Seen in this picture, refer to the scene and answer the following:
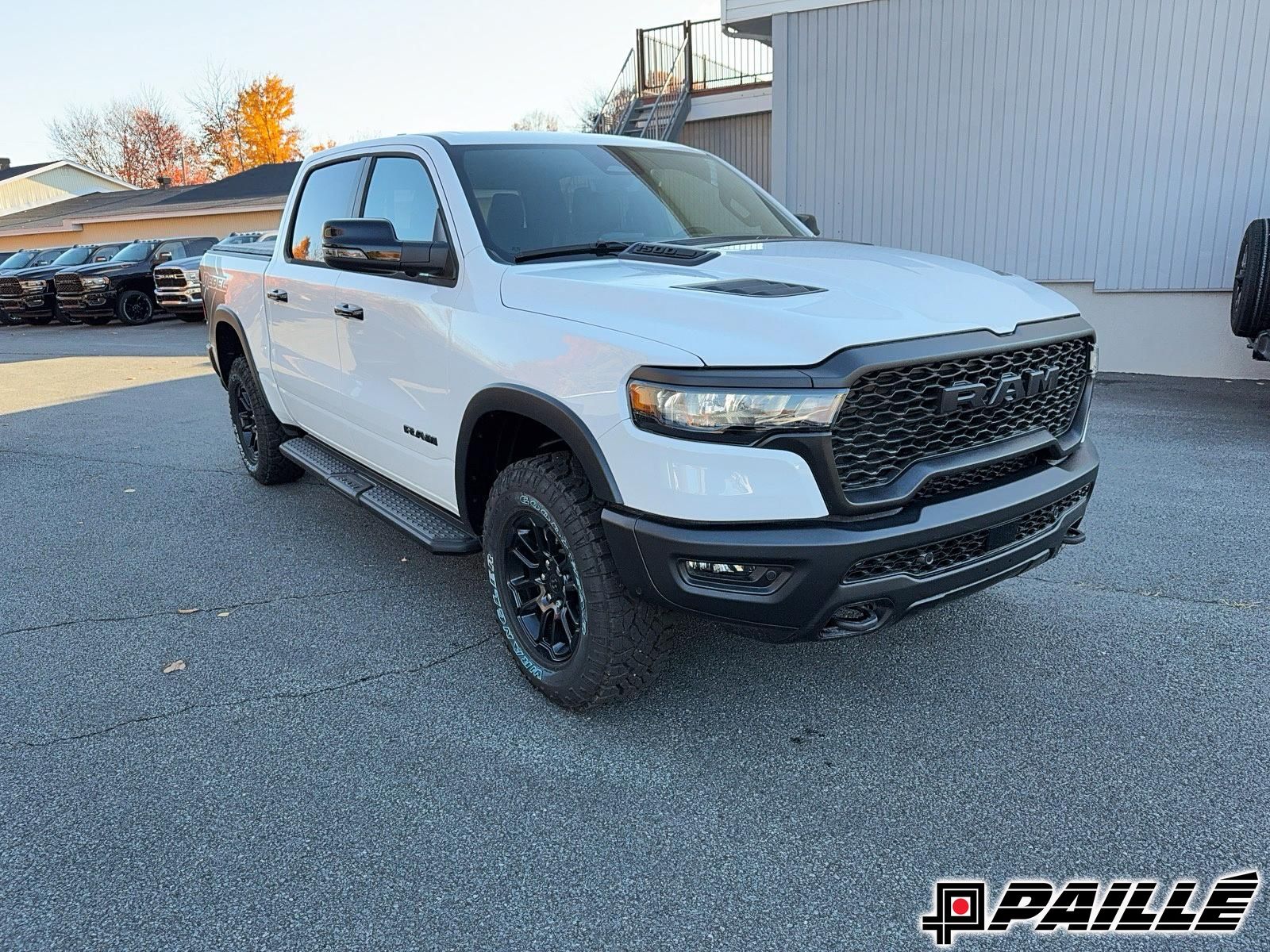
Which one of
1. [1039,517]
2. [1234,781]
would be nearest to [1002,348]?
[1039,517]

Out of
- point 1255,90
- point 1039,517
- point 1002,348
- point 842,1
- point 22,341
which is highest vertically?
Answer: point 842,1

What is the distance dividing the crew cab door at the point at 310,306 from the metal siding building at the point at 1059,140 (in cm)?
837

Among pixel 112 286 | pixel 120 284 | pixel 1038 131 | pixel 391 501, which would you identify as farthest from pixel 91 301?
pixel 391 501

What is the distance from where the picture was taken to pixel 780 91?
12.0m

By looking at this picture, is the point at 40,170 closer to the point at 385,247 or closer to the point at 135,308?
the point at 135,308

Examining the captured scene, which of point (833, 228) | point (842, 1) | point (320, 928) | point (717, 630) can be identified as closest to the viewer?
point (320, 928)

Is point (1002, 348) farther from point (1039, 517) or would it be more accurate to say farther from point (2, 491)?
point (2, 491)

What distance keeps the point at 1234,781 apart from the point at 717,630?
1.83m

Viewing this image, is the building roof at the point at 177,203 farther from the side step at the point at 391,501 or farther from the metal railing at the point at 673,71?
the side step at the point at 391,501

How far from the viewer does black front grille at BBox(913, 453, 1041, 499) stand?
2738 millimetres

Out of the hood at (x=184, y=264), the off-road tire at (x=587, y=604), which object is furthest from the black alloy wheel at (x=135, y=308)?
the off-road tire at (x=587, y=604)

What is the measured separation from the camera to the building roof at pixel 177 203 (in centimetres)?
2706

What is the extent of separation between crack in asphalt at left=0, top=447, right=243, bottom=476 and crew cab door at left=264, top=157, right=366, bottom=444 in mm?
1934

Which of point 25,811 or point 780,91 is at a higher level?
point 780,91
